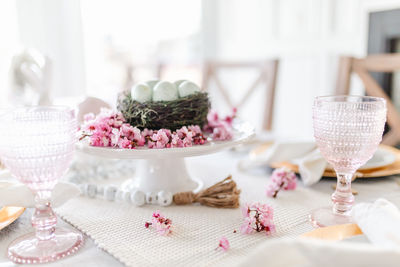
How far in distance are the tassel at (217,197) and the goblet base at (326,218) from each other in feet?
0.49

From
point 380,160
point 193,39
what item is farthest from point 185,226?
point 193,39

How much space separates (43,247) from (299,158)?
0.60 metres

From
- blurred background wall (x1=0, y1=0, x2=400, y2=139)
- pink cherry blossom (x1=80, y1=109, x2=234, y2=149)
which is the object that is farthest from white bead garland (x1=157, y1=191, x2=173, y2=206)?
blurred background wall (x1=0, y1=0, x2=400, y2=139)

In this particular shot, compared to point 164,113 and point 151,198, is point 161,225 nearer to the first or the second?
point 151,198

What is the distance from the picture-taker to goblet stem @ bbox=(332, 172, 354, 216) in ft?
2.08

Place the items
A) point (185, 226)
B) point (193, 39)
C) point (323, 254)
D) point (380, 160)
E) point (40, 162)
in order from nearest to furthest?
point (323, 254)
point (40, 162)
point (185, 226)
point (380, 160)
point (193, 39)

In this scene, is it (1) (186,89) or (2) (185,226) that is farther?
(1) (186,89)

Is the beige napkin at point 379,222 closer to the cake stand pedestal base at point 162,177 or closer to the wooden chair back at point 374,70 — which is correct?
the cake stand pedestal base at point 162,177

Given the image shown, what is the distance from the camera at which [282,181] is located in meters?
0.79

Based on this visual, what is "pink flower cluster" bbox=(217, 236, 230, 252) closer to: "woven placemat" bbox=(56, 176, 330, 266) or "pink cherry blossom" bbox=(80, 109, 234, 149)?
"woven placemat" bbox=(56, 176, 330, 266)

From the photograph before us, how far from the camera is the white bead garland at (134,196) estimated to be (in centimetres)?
73

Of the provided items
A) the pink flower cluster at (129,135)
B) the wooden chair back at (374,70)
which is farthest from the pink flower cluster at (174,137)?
the wooden chair back at (374,70)

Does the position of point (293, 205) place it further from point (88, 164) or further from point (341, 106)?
point (88, 164)

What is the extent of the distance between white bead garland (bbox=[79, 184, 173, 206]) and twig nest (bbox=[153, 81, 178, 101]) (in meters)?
0.21
